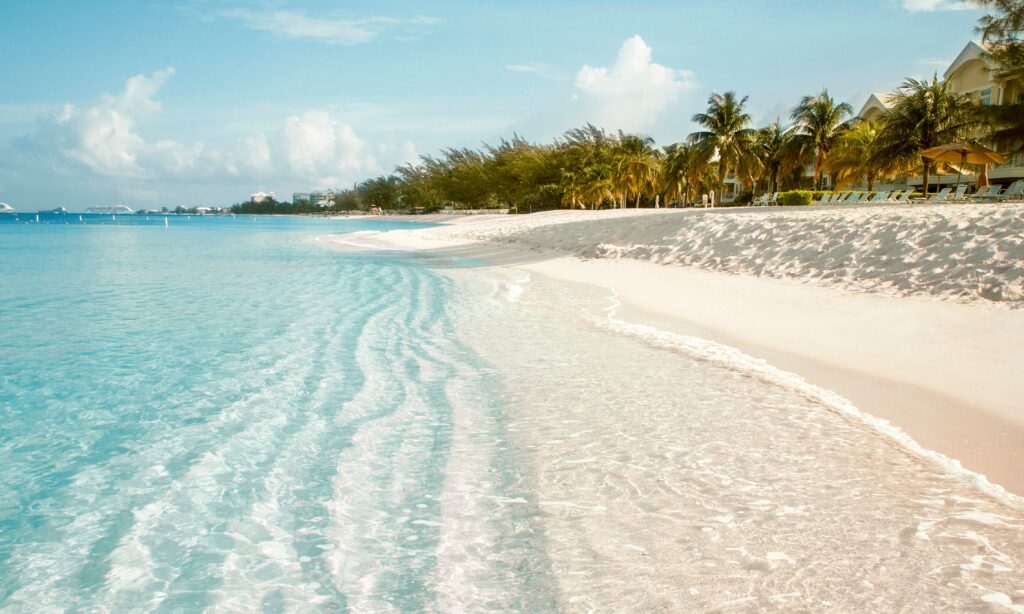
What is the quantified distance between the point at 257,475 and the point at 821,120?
47.2 metres

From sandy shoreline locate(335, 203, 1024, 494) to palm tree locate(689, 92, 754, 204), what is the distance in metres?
35.9

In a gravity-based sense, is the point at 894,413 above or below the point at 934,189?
below

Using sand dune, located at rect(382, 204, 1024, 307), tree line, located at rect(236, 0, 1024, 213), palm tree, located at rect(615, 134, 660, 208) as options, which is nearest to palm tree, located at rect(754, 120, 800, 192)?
tree line, located at rect(236, 0, 1024, 213)

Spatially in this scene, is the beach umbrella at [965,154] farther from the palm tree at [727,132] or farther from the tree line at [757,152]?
the palm tree at [727,132]

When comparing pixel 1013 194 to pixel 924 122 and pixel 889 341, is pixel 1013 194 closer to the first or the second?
pixel 924 122

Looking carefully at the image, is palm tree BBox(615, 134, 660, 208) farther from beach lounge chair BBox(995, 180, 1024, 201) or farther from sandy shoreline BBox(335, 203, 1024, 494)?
sandy shoreline BBox(335, 203, 1024, 494)

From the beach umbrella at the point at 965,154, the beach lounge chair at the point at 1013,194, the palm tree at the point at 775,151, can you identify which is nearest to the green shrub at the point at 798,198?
the beach umbrella at the point at 965,154

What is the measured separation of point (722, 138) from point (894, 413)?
45.7 metres

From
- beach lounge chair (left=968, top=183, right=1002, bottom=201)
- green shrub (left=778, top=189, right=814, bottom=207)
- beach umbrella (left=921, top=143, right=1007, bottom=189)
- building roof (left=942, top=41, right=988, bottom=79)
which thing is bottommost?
beach lounge chair (left=968, top=183, right=1002, bottom=201)

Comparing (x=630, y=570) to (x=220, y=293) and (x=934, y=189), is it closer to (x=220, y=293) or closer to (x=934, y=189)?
(x=220, y=293)

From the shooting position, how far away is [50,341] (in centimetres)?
924

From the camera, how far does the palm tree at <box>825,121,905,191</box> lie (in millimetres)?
37750

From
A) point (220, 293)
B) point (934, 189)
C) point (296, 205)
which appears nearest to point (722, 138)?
point (934, 189)

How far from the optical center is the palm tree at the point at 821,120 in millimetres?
43219
